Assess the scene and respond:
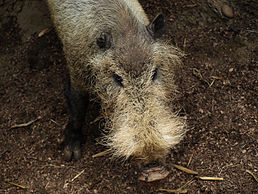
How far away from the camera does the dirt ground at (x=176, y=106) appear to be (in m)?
3.30

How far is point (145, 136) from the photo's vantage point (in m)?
2.34

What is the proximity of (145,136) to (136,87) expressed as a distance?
15.4 inches

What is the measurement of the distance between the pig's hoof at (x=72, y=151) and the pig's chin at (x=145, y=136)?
1106mm

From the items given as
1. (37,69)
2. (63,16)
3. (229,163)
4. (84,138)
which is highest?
(63,16)

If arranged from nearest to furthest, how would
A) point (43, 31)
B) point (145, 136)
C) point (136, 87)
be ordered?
1. point (145, 136)
2. point (136, 87)
3. point (43, 31)

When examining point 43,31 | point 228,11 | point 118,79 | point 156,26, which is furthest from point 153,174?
point 43,31

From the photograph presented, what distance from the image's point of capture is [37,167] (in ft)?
11.5

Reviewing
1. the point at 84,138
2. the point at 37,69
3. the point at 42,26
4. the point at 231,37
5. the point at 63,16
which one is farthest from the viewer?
the point at 42,26

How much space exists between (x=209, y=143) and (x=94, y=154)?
1220 millimetres

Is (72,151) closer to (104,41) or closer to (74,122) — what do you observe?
(74,122)

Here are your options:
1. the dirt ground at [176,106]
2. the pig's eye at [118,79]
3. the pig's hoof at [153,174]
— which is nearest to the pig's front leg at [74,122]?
the dirt ground at [176,106]

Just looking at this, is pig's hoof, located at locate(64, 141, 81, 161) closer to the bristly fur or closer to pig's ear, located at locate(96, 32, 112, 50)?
the bristly fur

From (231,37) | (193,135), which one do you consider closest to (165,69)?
(193,135)

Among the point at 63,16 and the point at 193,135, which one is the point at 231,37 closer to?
the point at 193,135
